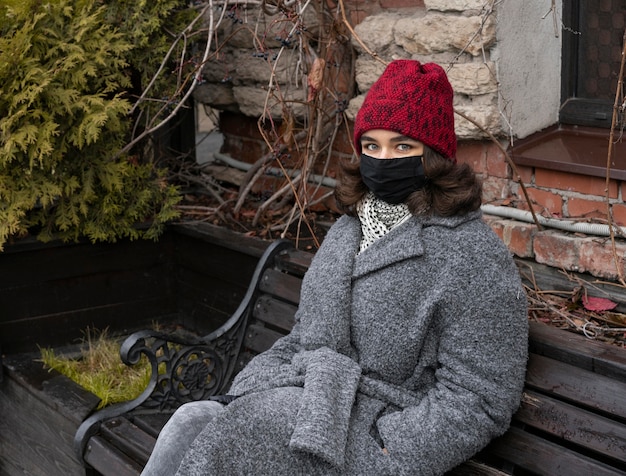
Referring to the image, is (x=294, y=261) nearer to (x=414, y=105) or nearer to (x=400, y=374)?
(x=400, y=374)

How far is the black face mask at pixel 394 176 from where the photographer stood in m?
2.46

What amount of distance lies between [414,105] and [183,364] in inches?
58.5

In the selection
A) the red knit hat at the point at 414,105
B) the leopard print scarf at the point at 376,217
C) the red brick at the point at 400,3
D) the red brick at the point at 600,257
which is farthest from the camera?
the red brick at the point at 400,3

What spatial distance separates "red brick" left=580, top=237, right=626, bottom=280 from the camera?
3123 mm

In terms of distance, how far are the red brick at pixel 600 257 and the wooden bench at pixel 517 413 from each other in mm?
790

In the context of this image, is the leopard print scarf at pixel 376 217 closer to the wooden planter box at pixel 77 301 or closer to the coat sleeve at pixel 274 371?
the coat sleeve at pixel 274 371

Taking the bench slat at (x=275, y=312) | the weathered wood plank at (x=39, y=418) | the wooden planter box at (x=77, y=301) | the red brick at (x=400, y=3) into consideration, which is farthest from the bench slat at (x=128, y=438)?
the red brick at (x=400, y=3)

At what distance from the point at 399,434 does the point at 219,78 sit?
10.1ft

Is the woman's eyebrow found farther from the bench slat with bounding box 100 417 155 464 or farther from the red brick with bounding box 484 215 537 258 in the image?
the bench slat with bounding box 100 417 155 464

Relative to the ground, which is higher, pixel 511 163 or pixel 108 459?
pixel 511 163

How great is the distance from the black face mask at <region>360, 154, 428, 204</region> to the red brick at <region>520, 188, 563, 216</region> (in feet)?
3.47

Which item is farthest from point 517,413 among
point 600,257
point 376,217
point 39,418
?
point 39,418

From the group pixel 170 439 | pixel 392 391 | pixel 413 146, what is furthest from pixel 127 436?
pixel 413 146

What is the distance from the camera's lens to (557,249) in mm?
3303
